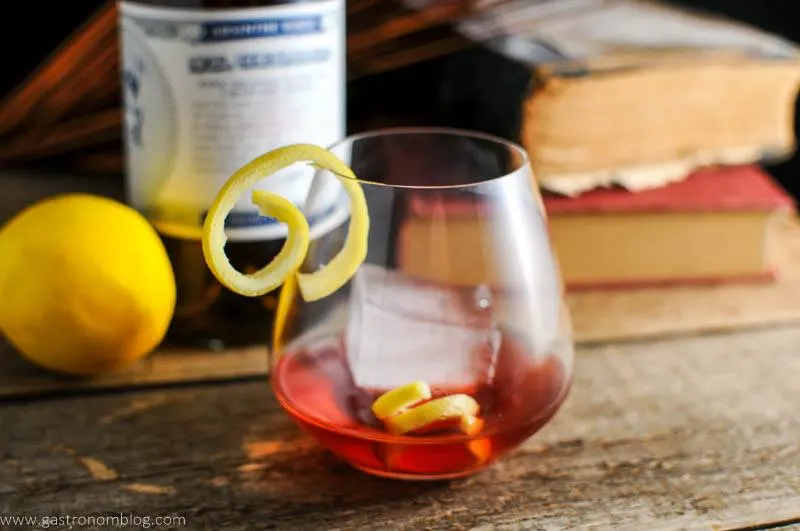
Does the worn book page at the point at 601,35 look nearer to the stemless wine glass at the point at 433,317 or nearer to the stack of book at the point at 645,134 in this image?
the stack of book at the point at 645,134

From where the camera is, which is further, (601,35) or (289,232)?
(601,35)

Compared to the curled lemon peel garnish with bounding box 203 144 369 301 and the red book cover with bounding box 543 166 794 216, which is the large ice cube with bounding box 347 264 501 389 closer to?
the curled lemon peel garnish with bounding box 203 144 369 301

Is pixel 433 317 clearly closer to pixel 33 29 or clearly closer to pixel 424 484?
pixel 424 484

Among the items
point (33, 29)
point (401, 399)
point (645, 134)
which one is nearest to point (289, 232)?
point (401, 399)

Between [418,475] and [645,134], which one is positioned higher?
[645,134]

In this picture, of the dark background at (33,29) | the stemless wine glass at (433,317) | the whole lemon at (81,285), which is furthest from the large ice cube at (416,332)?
the dark background at (33,29)

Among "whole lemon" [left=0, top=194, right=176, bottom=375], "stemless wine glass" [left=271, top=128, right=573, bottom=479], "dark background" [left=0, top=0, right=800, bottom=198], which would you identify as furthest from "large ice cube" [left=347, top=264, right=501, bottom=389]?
"dark background" [left=0, top=0, right=800, bottom=198]

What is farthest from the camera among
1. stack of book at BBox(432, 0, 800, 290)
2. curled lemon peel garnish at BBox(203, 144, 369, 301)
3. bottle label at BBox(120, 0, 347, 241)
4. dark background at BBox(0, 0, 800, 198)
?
dark background at BBox(0, 0, 800, 198)

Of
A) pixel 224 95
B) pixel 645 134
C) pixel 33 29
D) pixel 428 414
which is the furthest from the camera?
pixel 33 29
